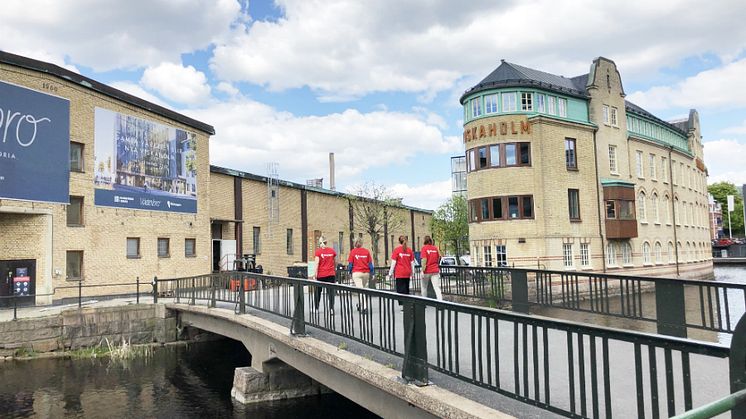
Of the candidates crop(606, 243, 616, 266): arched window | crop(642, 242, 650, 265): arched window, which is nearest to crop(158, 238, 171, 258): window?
crop(606, 243, 616, 266): arched window

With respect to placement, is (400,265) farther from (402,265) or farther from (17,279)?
(17,279)

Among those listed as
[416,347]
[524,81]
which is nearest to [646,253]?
[524,81]

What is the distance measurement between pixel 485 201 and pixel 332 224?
12409mm

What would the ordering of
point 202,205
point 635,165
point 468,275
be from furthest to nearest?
point 635,165
point 202,205
point 468,275

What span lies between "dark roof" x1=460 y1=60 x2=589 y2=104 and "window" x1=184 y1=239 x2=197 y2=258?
1788cm

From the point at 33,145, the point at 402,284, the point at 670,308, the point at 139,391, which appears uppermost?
the point at 33,145

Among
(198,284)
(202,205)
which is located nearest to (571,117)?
(202,205)

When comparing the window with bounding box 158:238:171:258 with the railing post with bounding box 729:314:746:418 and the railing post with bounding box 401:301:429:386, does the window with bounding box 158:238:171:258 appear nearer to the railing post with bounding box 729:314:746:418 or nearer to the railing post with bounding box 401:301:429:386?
the railing post with bounding box 401:301:429:386

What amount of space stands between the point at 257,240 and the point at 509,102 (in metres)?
16.8

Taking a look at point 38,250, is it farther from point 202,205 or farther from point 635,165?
point 635,165

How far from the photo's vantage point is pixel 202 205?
2700cm

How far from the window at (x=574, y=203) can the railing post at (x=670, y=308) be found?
2514 centimetres

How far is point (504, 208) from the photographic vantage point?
30.4m

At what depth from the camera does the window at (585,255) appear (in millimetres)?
31719
